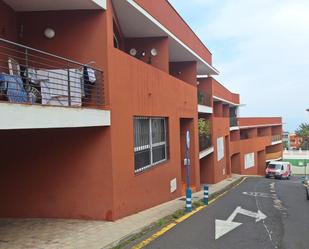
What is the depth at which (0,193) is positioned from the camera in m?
11.8

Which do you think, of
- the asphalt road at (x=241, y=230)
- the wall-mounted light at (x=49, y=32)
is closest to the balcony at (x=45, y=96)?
the wall-mounted light at (x=49, y=32)

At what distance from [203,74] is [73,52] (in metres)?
21.7

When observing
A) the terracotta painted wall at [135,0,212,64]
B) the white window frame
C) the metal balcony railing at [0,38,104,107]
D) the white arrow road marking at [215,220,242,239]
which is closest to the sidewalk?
the white arrow road marking at [215,220,242,239]

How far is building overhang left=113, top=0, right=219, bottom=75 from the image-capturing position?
46.8 ft

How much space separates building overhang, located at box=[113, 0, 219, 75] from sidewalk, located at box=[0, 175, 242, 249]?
249 inches

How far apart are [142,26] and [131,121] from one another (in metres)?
4.93

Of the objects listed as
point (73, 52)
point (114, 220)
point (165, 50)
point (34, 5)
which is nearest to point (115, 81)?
point (73, 52)

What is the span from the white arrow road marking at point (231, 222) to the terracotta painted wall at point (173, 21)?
711 centimetres

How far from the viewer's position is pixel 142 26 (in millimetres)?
16875

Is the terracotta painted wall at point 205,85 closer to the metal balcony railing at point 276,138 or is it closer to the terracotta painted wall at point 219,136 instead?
the terracotta painted wall at point 219,136

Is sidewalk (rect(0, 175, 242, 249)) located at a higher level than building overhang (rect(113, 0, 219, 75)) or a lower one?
lower

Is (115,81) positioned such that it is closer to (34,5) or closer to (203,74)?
(34,5)

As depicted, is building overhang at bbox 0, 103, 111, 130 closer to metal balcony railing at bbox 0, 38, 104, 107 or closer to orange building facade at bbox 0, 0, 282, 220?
orange building facade at bbox 0, 0, 282, 220

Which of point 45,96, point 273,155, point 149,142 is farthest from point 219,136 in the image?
point 273,155
